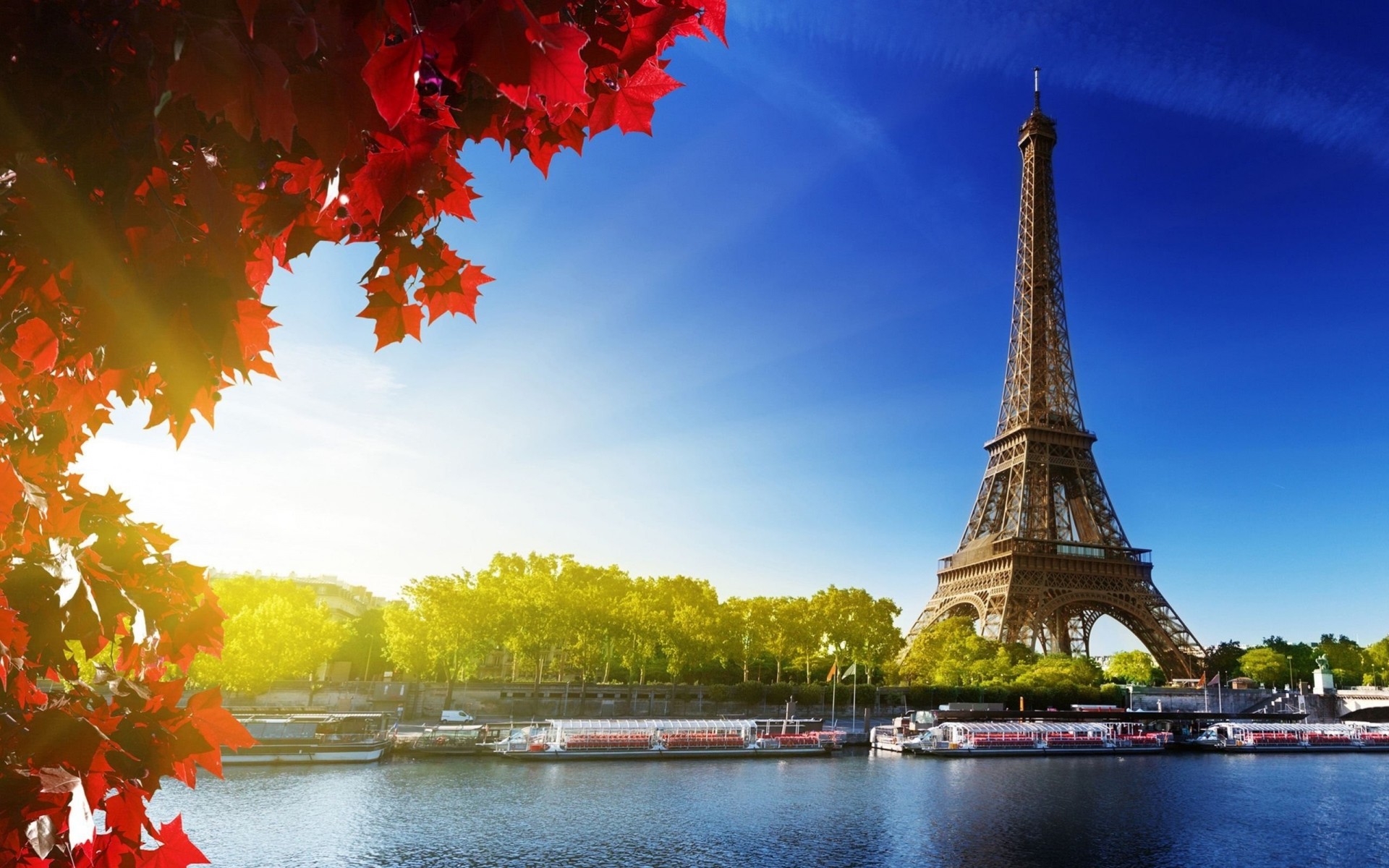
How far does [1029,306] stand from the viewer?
97.7 metres

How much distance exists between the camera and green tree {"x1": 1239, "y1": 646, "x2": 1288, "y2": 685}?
3816 inches

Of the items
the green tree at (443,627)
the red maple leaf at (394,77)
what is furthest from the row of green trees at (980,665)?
the red maple leaf at (394,77)

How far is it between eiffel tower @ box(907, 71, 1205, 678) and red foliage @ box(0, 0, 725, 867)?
8138cm

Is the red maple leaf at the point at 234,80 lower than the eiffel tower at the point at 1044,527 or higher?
lower

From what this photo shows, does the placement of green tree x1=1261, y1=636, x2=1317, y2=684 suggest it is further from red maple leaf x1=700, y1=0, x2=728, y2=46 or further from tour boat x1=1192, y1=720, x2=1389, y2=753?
red maple leaf x1=700, y1=0, x2=728, y2=46

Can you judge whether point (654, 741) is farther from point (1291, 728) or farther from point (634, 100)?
point (1291, 728)

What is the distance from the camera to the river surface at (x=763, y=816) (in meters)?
25.3

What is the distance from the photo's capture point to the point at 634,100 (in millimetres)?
2592

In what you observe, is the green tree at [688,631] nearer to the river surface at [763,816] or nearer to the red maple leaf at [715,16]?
the river surface at [763,816]

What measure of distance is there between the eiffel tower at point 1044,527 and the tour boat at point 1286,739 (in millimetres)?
14004

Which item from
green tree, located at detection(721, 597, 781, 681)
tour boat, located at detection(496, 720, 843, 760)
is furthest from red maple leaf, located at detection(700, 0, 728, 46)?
green tree, located at detection(721, 597, 781, 681)

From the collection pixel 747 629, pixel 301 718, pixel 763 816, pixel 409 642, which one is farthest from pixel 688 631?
pixel 763 816

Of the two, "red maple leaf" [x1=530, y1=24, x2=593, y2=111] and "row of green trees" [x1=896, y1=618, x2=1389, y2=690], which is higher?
"red maple leaf" [x1=530, y1=24, x2=593, y2=111]

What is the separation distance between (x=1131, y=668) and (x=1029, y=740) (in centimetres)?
5082
